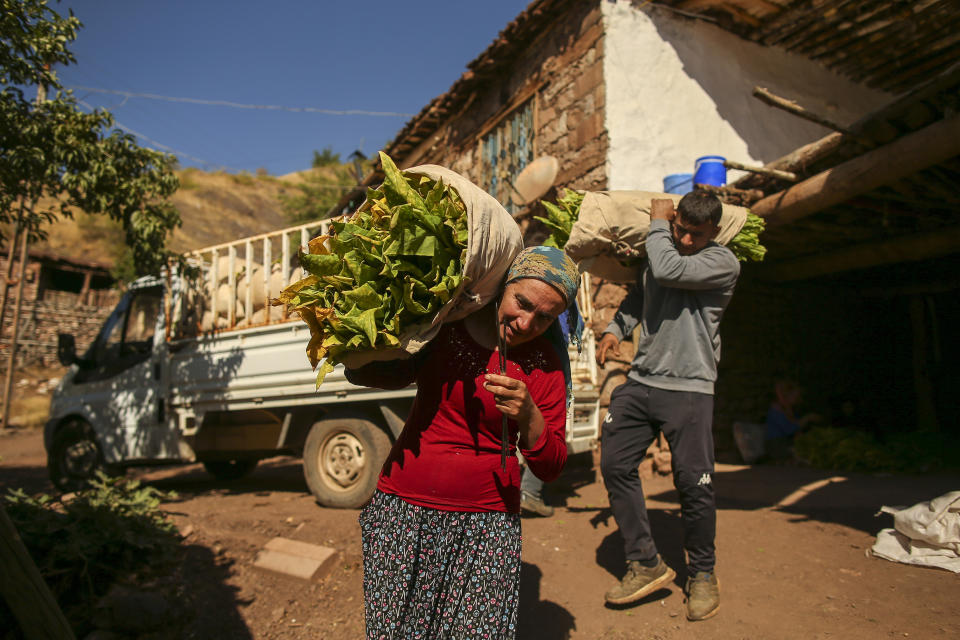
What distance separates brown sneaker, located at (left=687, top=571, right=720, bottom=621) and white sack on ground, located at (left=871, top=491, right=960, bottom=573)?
48.1 inches

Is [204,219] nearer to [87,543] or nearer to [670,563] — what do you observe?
[87,543]

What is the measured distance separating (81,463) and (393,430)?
450 centimetres

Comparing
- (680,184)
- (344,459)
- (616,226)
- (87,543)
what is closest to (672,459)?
(616,226)

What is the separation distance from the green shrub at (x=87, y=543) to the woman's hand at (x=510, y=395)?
3152 millimetres

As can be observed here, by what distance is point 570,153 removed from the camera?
6.74m

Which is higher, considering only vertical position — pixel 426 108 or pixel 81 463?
pixel 426 108

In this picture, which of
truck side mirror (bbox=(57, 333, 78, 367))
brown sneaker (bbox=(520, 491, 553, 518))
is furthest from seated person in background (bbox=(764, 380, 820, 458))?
truck side mirror (bbox=(57, 333, 78, 367))

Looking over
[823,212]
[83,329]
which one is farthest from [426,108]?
[83,329]

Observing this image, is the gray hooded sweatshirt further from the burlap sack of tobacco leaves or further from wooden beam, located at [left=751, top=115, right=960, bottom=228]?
wooden beam, located at [left=751, top=115, right=960, bottom=228]

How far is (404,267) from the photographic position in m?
1.60

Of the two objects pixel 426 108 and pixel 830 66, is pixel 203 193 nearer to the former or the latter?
pixel 426 108

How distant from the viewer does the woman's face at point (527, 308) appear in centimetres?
165

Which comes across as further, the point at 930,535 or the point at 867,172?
the point at 867,172

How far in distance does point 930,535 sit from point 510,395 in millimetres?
2944
